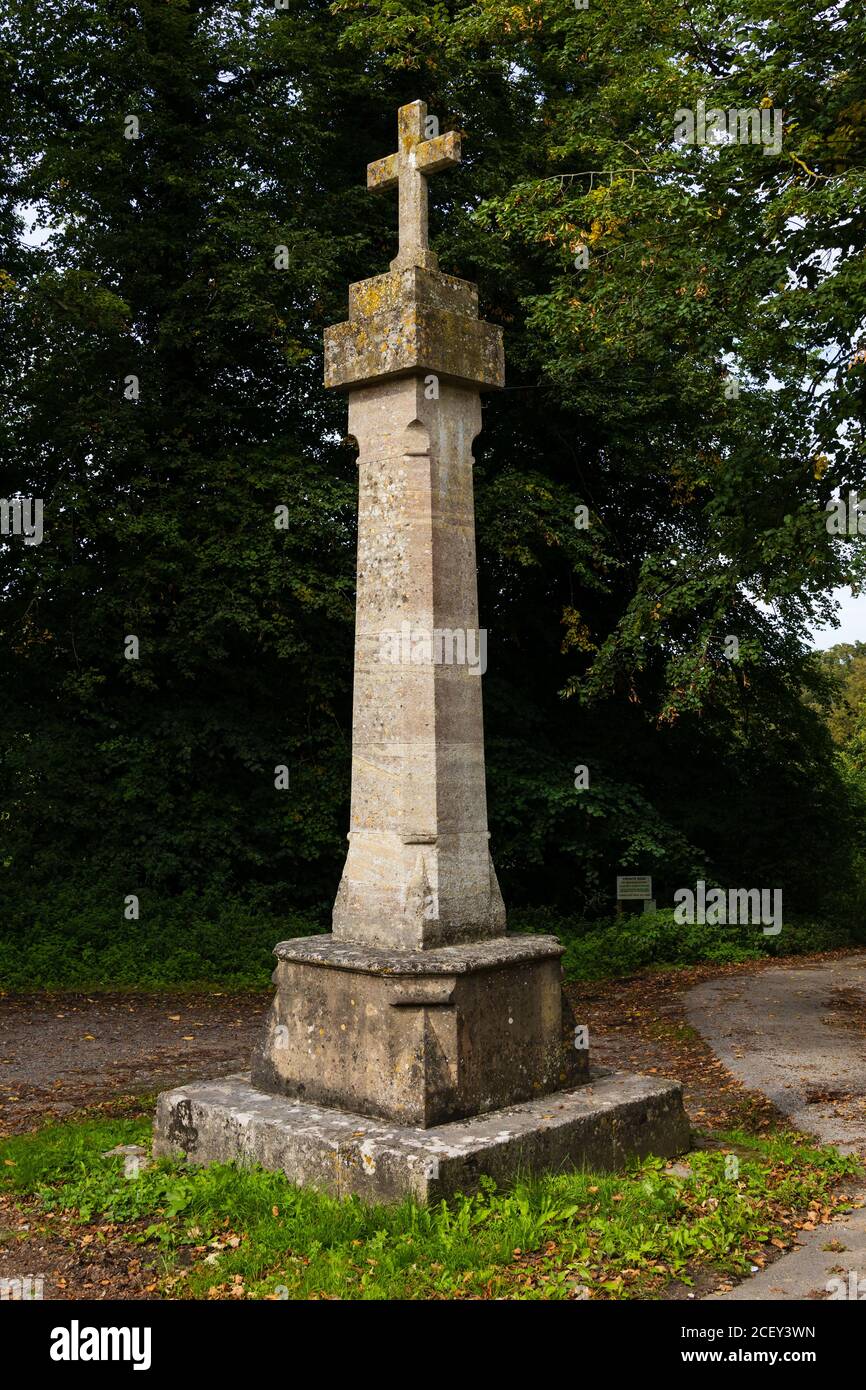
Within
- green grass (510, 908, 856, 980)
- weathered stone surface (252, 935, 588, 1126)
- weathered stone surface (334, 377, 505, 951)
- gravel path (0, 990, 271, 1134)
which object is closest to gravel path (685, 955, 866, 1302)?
green grass (510, 908, 856, 980)

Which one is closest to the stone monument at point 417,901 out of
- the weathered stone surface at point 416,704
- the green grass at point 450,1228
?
the weathered stone surface at point 416,704

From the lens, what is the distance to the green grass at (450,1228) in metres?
4.49

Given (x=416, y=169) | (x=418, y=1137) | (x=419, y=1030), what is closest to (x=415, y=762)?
(x=419, y=1030)

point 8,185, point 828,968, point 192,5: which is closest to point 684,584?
point 828,968

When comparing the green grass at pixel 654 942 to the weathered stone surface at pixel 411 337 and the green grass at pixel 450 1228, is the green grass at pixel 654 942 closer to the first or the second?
the green grass at pixel 450 1228

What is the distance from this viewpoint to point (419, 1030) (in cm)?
541

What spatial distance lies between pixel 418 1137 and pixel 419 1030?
446 millimetres

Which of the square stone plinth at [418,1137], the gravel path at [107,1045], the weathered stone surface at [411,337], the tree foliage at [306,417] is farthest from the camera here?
the tree foliage at [306,417]

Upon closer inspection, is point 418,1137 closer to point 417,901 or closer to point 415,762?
point 417,901

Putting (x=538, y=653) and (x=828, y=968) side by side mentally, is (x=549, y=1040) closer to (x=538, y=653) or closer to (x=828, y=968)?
(x=828, y=968)

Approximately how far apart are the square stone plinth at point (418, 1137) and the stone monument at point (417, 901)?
15 millimetres

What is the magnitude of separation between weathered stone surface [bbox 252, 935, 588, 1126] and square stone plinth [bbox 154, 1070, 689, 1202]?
0.33ft

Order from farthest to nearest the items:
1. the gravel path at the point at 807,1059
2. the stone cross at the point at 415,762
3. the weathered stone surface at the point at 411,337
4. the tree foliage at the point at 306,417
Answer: the tree foliage at the point at 306,417, the weathered stone surface at the point at 411,337, the stone cross at the point at 415,762, the gravel path at the point at 807,1059

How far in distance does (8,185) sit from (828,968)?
1225 cm
